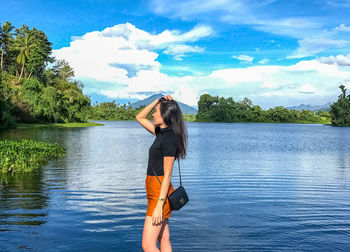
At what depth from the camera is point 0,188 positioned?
11289mm

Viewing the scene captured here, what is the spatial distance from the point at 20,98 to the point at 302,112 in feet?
423

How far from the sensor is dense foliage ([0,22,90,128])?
194 ft

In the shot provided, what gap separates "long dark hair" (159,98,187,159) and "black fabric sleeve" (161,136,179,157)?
0.42 feet

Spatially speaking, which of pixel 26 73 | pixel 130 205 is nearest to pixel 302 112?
pixel 26 73

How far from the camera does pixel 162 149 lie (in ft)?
12.9

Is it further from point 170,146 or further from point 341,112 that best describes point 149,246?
point 341,112

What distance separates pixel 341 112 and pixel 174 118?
112434mm

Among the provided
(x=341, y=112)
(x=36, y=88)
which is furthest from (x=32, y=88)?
(x=341, y=112)

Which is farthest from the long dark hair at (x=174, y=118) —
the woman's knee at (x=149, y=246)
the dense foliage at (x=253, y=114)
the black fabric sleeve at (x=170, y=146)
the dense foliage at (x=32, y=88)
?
the dense foliage at (x=253, y=114)

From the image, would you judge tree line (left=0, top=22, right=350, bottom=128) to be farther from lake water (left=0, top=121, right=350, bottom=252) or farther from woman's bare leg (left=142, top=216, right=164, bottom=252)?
woman's bare leg (left=142, top=216, right=164, bottom=252)

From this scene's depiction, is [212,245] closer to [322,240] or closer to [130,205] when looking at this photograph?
[322,240]

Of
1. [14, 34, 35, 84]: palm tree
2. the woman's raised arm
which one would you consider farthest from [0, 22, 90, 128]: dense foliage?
the woman's raised arm

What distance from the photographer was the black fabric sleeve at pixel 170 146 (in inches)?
152

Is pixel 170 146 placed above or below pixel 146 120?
below
